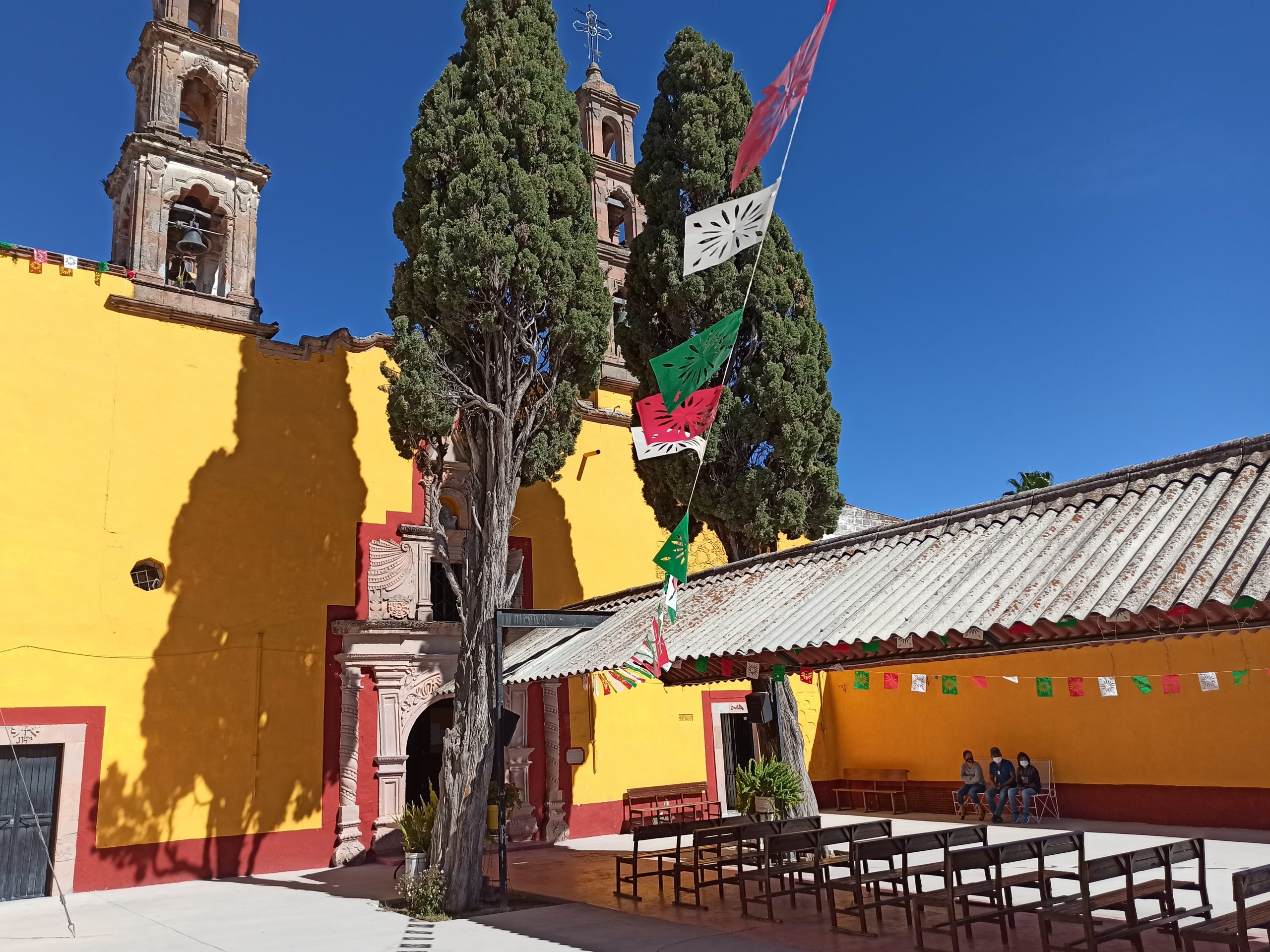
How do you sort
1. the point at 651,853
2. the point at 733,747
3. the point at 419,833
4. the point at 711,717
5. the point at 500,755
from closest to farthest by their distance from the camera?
the point at 500,755, the point at 419,833, the point at 651,853, the point at 711,717, the point at 733,747

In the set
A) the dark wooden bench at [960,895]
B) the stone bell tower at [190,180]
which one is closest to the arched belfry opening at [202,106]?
the stone bell tower at [190,180]

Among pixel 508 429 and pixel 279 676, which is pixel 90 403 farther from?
pixel 508 429

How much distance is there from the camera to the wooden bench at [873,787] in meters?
17.4

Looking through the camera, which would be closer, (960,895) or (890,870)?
(960,895)

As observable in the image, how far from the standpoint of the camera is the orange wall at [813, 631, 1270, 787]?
13211 mm

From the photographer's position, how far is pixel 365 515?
1402 centimetres

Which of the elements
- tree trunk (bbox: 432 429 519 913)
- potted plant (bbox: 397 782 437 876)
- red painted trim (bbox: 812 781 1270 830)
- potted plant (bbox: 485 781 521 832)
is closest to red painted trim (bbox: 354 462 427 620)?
tree trunk (bbox: 432 429 519 913)

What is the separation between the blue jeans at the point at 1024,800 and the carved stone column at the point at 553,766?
7.09 metres

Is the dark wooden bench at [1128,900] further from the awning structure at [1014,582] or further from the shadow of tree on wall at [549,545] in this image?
the shadow of tree on wall at [549,545]

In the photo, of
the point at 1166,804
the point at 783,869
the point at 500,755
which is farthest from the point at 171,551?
the point at 1166,804

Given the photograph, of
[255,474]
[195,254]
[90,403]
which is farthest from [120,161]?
[255,474]

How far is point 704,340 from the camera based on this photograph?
27.7 feet

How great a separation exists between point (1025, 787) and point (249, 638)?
39.0 ft

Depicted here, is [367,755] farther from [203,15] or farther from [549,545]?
[203,15]
